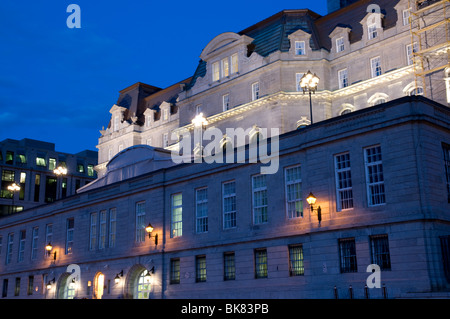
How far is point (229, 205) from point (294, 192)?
563 cm

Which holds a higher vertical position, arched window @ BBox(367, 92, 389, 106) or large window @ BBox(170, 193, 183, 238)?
arched window @ BBox(367, 92, 389, 106)

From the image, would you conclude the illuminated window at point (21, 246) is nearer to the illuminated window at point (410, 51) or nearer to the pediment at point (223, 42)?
the pediment at point (223, 42)

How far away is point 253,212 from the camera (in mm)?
33719

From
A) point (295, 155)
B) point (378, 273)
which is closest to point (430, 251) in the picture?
point (378, 273)

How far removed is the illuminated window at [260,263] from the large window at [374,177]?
26.8 ft

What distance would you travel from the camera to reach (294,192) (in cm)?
3153

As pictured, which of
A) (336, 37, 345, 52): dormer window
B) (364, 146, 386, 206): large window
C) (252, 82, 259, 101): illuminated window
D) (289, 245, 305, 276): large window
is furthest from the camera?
(252, 82, 259, 101): illuminated window

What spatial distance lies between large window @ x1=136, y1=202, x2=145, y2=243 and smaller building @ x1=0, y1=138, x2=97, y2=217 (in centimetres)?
6643

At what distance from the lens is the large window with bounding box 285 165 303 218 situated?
102 ft

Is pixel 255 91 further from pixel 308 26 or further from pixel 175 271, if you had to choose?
pixel 175 271

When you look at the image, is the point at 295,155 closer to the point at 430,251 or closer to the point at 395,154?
the point at 395,154

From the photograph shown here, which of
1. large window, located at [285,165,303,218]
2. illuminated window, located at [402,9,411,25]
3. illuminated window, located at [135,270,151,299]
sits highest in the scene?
illuminated window, located at [402,9,411,25]

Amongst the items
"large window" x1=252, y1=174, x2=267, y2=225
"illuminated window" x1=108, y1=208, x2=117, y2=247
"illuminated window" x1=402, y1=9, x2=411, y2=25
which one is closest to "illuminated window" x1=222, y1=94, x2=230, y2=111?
"illuminated window" x1=402, y1=9, x2=411, y2=25

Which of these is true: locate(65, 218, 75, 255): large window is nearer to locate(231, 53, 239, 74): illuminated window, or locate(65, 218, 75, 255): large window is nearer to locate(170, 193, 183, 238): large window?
locate(170, 193, 183, 238): large window
